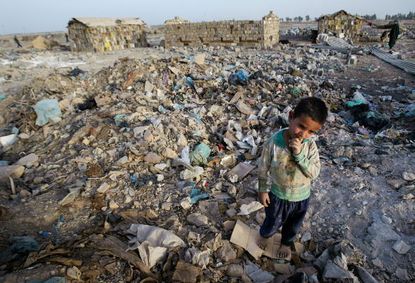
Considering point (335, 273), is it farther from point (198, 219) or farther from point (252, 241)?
point (198, 219)

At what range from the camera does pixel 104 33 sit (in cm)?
1706

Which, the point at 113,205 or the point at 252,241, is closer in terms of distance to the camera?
the point at 252,241

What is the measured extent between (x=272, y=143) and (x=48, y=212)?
273 cm

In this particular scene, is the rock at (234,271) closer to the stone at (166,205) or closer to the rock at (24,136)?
the stone at (166,205)

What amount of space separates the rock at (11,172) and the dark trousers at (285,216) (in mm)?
3510

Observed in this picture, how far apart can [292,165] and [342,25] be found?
18463 millimetres

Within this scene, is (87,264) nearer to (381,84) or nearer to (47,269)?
(47,269)

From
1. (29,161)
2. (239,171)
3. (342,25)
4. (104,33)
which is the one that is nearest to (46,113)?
(29,161)

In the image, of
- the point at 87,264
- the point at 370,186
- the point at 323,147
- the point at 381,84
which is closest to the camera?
the point at 87,264

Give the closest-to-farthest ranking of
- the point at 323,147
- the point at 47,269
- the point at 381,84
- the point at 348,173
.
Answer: the point at 47,269, the point at 348,173, the point at 323,147, the point at 381,84

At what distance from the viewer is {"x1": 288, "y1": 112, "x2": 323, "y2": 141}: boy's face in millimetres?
1618

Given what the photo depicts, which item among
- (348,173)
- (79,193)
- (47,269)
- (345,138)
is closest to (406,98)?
(345,138)

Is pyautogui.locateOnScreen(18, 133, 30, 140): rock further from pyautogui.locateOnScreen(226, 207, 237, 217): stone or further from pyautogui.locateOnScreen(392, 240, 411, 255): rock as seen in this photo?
pyautogui.locateOnScreen(392, 240, 411, 255): rock

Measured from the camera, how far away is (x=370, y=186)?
3.07 m
